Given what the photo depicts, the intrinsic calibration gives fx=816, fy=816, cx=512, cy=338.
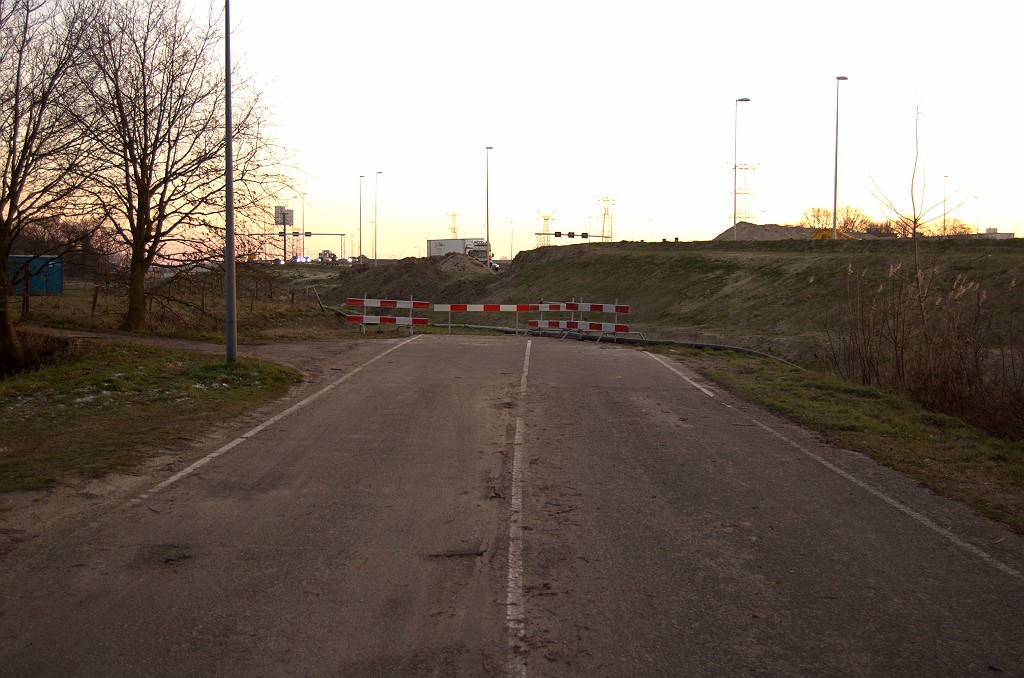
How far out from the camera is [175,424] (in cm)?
1109

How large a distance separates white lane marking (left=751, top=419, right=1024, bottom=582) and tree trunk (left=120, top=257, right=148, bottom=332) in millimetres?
19810

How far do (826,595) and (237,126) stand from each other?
69.4ft

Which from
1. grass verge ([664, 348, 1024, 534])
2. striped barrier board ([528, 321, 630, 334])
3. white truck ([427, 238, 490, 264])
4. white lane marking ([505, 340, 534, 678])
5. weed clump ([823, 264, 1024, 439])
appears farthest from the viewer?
white truck ([427, 238, 490, 264])

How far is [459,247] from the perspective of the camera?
100062mm

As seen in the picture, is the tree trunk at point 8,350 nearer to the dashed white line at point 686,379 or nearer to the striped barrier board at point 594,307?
the dashed white line at point 686,379

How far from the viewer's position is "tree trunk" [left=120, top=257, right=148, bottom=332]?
2386 cm

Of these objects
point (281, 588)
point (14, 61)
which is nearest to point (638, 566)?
point (281, 588)

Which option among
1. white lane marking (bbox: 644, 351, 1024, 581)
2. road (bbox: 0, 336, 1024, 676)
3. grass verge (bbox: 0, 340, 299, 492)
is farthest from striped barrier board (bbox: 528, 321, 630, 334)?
road (bbox: 0, 336, 1024, 676)

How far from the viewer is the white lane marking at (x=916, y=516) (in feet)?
20.1

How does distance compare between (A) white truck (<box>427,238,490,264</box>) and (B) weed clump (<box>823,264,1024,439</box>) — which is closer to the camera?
(B) weed clump (<box>823,264,1024,439</box>)

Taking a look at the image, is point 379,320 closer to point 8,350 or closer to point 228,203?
point 8,350

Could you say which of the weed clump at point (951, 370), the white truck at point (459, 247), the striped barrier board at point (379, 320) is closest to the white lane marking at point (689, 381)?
the weed clump at point (951, 370)

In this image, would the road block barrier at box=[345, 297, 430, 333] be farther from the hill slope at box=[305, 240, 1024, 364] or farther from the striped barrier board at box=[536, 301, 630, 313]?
the hill slope at box=[305, 240, 1024, 364]

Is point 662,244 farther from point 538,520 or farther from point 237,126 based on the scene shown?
point 538,520
